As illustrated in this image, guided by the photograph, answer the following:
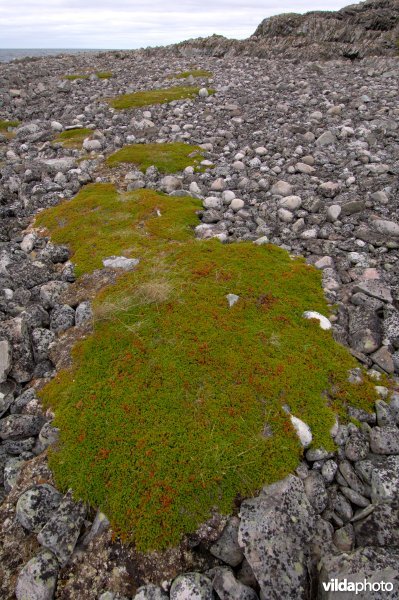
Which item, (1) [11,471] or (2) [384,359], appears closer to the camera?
(1) [11,471]

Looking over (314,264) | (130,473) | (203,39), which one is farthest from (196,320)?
(203,39)

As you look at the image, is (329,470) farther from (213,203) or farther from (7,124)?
(7,124)

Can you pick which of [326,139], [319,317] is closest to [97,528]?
[319,317]

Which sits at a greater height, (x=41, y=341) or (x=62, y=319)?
(x=62, y=319)

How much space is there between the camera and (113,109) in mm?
21812

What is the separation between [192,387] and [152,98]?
21.6 meters

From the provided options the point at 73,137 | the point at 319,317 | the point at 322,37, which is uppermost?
the point at 322,37

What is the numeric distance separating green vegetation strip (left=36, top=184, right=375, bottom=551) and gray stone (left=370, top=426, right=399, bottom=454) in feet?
1.58

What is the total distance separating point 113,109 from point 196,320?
62.6 ft

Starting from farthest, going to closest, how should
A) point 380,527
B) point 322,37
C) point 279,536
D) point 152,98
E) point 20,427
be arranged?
point 322,37 < point 152,98 < point 20,427 < point 380,527 < point 279,536

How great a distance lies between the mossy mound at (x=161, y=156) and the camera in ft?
44.0

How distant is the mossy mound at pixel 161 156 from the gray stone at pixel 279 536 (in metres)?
10.8

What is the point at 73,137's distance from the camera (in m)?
17.2

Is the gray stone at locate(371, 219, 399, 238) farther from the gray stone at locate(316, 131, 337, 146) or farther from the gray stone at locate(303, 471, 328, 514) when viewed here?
the gray stone at locate(303, 471, 328, 514)
